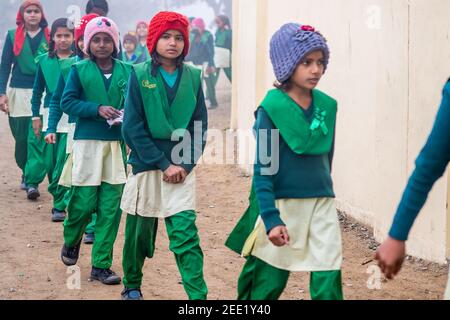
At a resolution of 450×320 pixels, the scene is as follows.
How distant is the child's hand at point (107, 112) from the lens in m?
6.59

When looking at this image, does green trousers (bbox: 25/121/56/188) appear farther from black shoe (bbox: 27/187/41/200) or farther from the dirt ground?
the dirt ground

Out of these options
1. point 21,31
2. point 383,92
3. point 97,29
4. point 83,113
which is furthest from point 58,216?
point 383,92

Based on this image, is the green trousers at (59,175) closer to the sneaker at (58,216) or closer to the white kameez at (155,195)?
the sneaker at (58,216)

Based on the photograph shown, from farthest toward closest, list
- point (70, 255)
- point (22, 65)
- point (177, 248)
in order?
point (22, 65) → point (70, 255) → point (177, 248)

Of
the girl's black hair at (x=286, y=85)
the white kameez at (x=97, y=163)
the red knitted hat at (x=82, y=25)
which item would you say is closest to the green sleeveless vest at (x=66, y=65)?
the red knitted hat at (x=82, y=25)

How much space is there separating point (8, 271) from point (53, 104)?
1.33 meters

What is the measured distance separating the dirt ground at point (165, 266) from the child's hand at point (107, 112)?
1169 mm

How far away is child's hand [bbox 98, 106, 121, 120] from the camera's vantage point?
21.6 ft

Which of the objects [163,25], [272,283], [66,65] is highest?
[163,25]

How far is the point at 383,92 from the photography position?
24.8 feet

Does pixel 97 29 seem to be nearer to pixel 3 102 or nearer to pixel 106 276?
pixel 106 276

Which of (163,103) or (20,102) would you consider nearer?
(163,103)

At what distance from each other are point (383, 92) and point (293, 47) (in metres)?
3.02

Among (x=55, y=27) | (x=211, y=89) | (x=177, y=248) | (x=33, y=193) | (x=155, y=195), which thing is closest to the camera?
(x=177, y=248)
